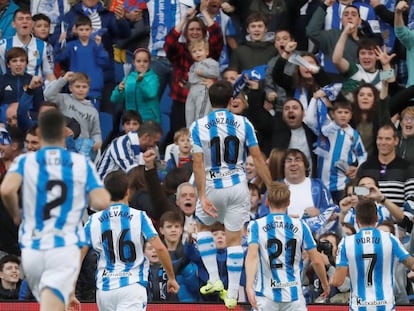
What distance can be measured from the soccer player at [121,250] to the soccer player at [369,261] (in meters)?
1.68

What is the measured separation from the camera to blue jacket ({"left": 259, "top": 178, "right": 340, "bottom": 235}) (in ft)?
57.9

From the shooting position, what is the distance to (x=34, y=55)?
2075 centimetres

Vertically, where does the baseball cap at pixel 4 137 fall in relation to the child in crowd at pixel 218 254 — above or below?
A: above

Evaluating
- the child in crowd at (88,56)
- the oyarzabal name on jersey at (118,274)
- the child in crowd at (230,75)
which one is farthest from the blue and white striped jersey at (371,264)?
the child in crowd at (88,56)

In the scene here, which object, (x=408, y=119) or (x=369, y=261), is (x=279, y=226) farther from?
(x=408, y=119)

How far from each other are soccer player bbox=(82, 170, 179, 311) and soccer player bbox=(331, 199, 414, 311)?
5.52 feet

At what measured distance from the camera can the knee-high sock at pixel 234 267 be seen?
633 inches

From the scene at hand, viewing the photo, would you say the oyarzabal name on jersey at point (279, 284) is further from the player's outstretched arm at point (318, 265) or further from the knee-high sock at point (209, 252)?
the knee-high sock at point (209, 252)

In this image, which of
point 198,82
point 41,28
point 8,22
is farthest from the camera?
point 8,22

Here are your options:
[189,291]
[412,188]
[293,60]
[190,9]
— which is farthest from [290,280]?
[190,9]

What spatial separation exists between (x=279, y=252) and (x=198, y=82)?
582cm

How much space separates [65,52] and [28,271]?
8.38m

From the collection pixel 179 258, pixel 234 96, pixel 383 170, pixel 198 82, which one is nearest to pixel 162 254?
pixel 179 258

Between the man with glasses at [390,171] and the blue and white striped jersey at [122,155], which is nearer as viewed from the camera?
the man with glasses at [390,171]
